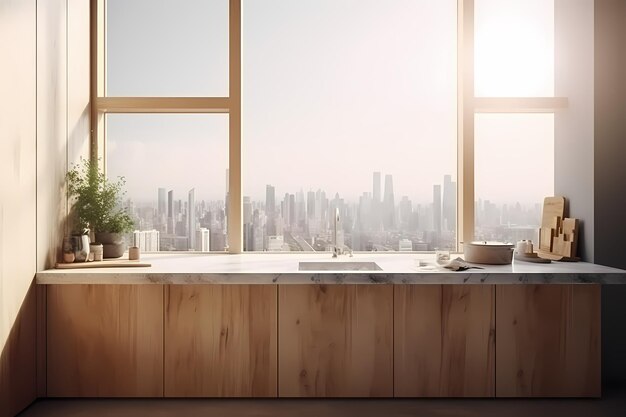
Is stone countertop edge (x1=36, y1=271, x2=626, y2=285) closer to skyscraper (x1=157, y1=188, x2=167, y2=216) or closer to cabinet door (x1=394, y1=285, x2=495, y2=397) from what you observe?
cabinet door (x1=394, y1=285, x2=495, y2=397)

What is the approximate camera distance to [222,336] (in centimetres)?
252

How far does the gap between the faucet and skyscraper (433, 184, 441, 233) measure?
2.32 feet

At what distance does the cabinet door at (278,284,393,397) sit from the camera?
99.0 inches

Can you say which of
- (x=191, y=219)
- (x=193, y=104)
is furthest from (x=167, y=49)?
(x=191, y=219)

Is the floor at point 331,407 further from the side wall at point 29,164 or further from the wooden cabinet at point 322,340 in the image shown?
the side wall at point 29,164

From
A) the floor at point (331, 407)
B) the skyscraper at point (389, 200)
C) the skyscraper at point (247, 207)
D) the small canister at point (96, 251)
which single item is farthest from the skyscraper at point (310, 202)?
the small canister at point (96, 251)

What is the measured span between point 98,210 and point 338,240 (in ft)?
5.39

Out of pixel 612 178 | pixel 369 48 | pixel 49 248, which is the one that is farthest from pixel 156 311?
pixel 612 178

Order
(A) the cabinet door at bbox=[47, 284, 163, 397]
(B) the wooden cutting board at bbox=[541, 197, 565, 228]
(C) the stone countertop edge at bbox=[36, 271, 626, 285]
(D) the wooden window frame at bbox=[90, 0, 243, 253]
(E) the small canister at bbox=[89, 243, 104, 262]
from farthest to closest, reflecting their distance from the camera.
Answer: (D) the wooden window frame at bbox=[90, 0, 243, 253]
(B) the wooden cutting board at bbox=[541, 197, 565, 228]
(E) the small canister at bbox=[89, 243, 104, 262]
(A) the cabinet door at bbox=[47, 284, 163, 397]
(C) the stone countertop edge at bbox=[36, 271, 626, 285]

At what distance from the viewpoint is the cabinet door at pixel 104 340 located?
2.50 meters

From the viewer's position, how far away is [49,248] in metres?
2.61

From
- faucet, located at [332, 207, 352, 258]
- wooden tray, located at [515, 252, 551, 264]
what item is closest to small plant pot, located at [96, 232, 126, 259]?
faucet, located at [332, 207, 352, 258]

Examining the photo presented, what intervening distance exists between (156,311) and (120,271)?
0.31 m

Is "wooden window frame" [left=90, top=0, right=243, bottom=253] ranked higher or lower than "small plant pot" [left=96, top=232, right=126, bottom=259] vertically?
higher
